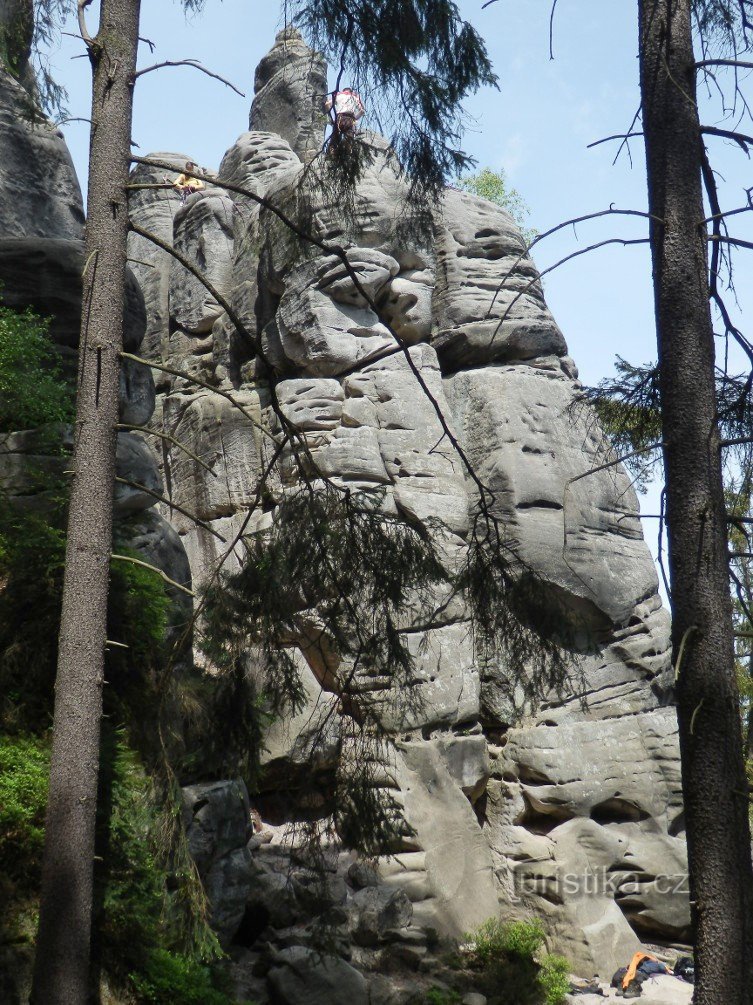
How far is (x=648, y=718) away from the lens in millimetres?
13500

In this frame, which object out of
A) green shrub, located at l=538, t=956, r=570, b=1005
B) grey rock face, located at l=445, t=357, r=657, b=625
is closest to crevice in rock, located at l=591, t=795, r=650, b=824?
green shrub, located at l=538, t=956, r=570, b=1005

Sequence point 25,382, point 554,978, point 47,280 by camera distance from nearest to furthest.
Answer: point 25,382
point 47,280
point 554,978

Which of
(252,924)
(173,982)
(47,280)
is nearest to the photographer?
(173,982)

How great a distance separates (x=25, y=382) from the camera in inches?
336

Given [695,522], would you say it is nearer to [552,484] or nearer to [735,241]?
[735,241]

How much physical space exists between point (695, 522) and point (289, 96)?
16805 millimetres

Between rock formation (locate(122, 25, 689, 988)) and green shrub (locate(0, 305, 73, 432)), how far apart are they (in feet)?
9.87

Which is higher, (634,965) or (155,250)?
(155,250)

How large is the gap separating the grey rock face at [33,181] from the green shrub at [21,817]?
8.01 m

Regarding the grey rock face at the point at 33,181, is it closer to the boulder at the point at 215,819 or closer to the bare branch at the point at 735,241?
the boulder at the point at 215,819

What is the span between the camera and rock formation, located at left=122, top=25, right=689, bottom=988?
485 inches

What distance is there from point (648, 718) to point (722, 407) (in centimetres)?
818

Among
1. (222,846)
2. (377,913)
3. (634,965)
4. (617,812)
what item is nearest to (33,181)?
(222,846)

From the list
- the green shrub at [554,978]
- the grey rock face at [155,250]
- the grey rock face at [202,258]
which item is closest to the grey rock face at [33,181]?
the grey rock face at [155,250]
